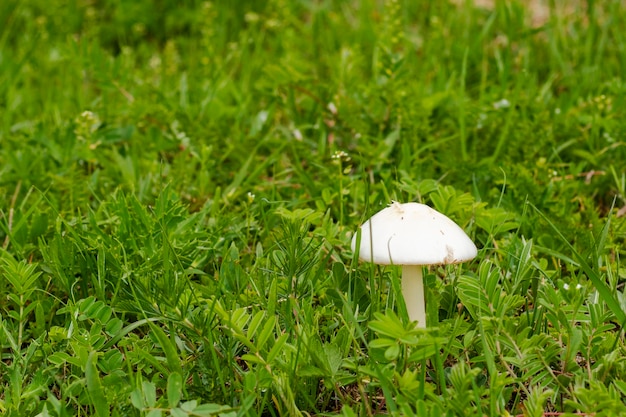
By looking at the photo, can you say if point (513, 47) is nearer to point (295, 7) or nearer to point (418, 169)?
point (295, 7)

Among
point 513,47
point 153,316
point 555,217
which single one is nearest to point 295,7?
point 513,47

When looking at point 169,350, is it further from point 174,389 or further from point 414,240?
point 414,240

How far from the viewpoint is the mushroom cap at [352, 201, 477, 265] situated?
2.21 m

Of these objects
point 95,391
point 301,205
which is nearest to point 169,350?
point 95,391

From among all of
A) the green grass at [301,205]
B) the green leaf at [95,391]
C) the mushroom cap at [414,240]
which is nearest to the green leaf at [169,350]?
the green grass at [301,205]

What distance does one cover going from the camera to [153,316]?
268 centimetres

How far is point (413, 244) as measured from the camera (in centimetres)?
222

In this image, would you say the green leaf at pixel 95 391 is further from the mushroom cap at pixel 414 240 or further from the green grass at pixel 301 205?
the mushroom cap at pixel 414 240

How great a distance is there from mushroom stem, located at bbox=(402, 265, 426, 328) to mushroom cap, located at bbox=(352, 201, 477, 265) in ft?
0.52

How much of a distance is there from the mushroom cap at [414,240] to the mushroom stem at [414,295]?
0.52 ft

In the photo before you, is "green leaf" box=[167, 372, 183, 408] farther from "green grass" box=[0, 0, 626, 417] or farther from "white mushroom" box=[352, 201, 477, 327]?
"white mushroom" box=[352, 201, 477, 327]

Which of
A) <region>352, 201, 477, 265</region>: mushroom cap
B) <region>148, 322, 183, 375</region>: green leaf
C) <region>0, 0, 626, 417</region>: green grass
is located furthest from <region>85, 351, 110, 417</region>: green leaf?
<region>352, 201, 477, 265</region>: mushroom cap

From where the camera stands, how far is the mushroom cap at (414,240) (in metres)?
2.21

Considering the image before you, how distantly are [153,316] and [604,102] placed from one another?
2.56m
